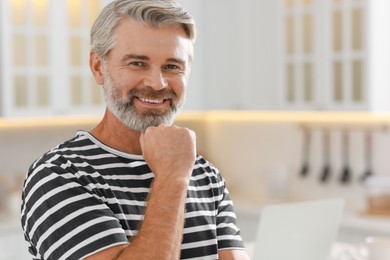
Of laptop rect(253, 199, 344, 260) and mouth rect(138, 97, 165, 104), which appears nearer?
mouth rect(138, 97, 165, 104)

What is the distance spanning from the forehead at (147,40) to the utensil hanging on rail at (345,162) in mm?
3424

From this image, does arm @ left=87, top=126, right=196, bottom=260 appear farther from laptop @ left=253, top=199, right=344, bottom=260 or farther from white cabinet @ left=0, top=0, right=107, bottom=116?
white cabinet @ left=0, top=0, right=107, bottom=116

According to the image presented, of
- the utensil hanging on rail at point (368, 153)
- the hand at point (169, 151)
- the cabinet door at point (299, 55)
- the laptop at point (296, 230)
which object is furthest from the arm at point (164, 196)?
the utensil hanging on rail at point (368, 153)

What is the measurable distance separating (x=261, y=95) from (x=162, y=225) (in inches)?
140

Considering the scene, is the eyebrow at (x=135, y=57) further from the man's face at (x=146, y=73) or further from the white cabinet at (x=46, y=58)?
the white cabinet at (x=46, y=58)

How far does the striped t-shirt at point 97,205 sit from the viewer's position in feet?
4.42

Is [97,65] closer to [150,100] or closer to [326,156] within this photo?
[150,100]

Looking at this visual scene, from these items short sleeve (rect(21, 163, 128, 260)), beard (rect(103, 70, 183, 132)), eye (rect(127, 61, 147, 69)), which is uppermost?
eye (rect(127, 61, 147, 69))

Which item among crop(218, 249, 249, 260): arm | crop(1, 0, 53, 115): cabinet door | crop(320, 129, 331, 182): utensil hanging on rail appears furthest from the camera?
crop(320, 129, 331, 182): utensil hanging on rail

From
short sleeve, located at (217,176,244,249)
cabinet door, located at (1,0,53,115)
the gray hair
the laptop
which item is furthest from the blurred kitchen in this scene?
the gray hair

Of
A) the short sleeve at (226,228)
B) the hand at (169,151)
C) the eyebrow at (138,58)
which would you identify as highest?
the eyebrow at (138,58)

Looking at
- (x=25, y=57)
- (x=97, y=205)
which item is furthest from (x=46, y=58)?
(x=97, y=205)

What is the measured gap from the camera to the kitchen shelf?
179 inches

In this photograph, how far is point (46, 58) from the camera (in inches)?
171
